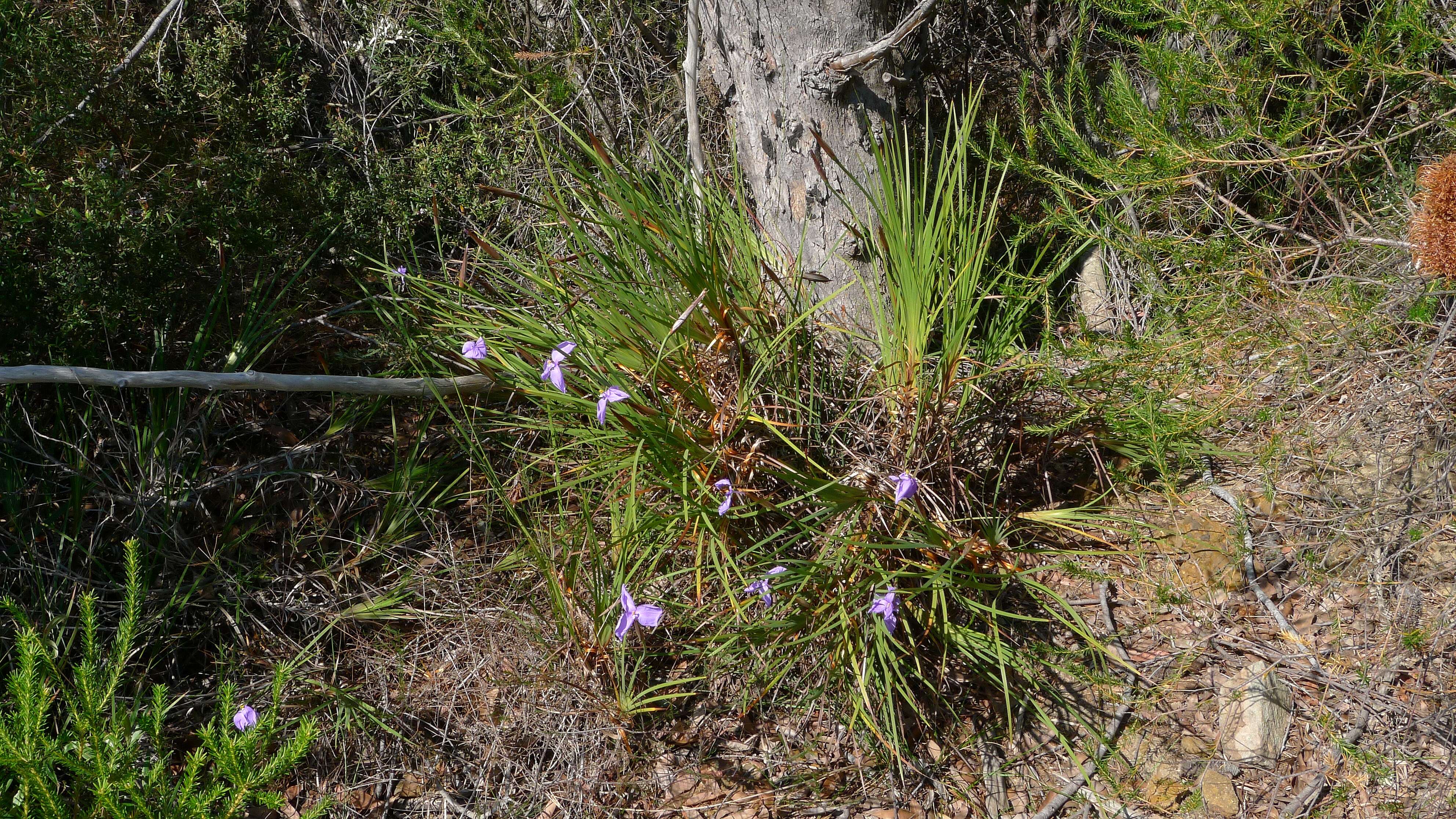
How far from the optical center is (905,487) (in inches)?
74.7

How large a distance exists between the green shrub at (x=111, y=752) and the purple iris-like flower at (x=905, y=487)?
48.8 inches

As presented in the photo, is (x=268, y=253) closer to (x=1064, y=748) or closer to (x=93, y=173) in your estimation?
(x=93, y=173)

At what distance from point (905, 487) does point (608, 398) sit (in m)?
0.64

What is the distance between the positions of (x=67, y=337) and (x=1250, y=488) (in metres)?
2.99

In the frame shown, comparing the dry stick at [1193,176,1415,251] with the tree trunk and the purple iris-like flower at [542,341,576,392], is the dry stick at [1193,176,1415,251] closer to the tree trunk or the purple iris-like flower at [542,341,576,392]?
the tree trunk

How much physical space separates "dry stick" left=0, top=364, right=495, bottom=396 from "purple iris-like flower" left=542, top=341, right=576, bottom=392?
0.28 meters

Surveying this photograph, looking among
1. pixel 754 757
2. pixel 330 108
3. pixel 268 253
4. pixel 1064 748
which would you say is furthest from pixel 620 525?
pixel 330 108

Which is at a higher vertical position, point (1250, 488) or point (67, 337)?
point (1250, 488)

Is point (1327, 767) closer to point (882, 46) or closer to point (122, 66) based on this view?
point (882, 46)

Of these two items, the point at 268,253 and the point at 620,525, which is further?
the point at 268,253

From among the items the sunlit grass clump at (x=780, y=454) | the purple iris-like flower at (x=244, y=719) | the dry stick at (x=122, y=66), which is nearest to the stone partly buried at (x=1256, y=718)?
the sunlit grass clump at (x=780, y=454)

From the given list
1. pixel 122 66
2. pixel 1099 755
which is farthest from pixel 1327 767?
pixel 122 66

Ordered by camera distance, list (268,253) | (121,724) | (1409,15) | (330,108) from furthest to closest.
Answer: (330,108)
(268,253)
(121,724)
(1409,15)

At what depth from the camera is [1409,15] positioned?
1840 millimetres
